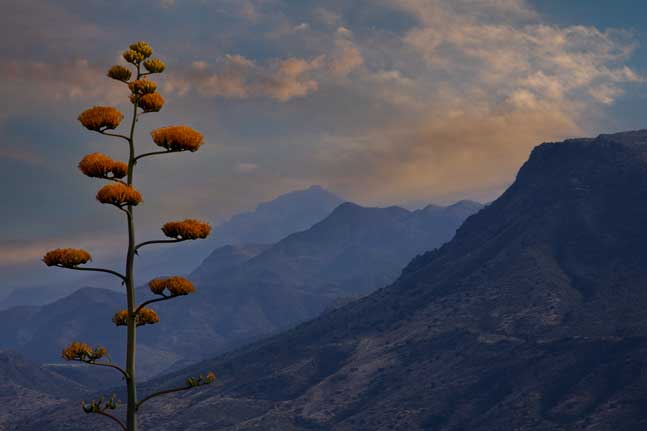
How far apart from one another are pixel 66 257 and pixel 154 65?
524cm

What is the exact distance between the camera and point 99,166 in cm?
1692

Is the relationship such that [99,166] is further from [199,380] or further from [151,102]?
[199,380]

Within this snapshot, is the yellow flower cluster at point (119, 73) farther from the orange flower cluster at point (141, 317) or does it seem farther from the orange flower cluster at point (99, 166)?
the orange flower cluster at point (141, 317)

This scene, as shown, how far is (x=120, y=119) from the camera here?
677 inches

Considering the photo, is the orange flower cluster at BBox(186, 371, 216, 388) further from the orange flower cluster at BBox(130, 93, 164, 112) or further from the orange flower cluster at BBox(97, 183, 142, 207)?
the orange flower cluster at BBox(130, 93, 164, 112)

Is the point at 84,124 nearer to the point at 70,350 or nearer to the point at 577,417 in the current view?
the point at 70,350

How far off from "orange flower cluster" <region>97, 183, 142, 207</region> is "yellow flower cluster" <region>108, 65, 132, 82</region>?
126 inches

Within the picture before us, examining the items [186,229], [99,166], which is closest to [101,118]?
[99,166]

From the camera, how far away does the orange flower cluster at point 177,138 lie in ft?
56.8

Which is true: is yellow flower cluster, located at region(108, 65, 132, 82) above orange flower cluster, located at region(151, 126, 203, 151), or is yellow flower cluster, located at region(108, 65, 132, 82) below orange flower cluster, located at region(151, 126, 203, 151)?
above

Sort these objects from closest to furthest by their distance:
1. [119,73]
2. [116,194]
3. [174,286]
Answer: [116,194] → [174,286] → [119,73]

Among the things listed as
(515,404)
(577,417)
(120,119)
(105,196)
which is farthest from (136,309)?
(515,404)

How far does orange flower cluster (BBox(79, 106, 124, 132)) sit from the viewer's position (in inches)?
674

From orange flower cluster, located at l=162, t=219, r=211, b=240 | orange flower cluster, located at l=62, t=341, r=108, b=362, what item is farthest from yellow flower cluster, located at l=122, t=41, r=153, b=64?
orange flower cluster, located at l=62, t=341, r=108, b=362
